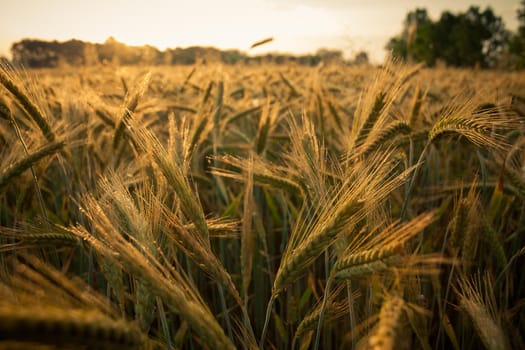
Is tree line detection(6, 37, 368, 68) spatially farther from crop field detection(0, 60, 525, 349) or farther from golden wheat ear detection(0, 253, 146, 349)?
golden wheat ear detection(0, 253, 146, 349)

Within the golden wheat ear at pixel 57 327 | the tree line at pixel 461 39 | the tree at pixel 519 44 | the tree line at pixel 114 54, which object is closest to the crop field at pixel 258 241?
the golden wheat ear at pixel 57 327

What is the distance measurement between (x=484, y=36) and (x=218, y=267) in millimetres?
43796

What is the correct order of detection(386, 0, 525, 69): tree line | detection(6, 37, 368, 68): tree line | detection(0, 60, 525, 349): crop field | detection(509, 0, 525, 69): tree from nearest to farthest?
1. detection(0, 60, 525, 349): crop field
2. detection(6, 37, 368, 68): tree line
3. detection(509, 0, 525, 69): tree
4. detection(386, 0, 525, 69): tree line

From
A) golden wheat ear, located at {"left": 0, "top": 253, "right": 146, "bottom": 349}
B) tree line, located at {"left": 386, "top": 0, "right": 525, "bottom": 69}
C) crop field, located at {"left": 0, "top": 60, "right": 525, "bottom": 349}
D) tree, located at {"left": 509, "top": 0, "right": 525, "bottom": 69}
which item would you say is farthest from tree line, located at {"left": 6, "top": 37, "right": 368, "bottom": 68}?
tree line, located at {"left": 386, "top": 0, "right": 525, "bottom": 69}

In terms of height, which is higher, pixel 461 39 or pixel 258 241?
pixel 461 39

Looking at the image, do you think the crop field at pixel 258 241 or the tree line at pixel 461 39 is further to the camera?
the tree line at pixel 461 39

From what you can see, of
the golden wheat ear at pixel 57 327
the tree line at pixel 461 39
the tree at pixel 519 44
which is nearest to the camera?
the golden wheat ear at pixel 57 327

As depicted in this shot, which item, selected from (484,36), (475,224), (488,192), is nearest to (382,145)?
(475,224)

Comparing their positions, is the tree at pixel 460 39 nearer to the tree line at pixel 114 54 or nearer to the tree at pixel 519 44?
the tree at pixel 519 44

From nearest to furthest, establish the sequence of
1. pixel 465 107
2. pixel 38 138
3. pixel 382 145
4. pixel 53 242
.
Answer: pixel 53 242
pixel 465 107
pixel 382 145
pixel 38 138

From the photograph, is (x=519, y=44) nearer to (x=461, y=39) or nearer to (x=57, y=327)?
(x=461, y=39)

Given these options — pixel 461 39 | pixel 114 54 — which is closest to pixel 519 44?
pixel 461 39

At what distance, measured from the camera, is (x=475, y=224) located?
1403mm

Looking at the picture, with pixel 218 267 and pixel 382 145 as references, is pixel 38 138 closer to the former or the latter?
pixel 218 267
